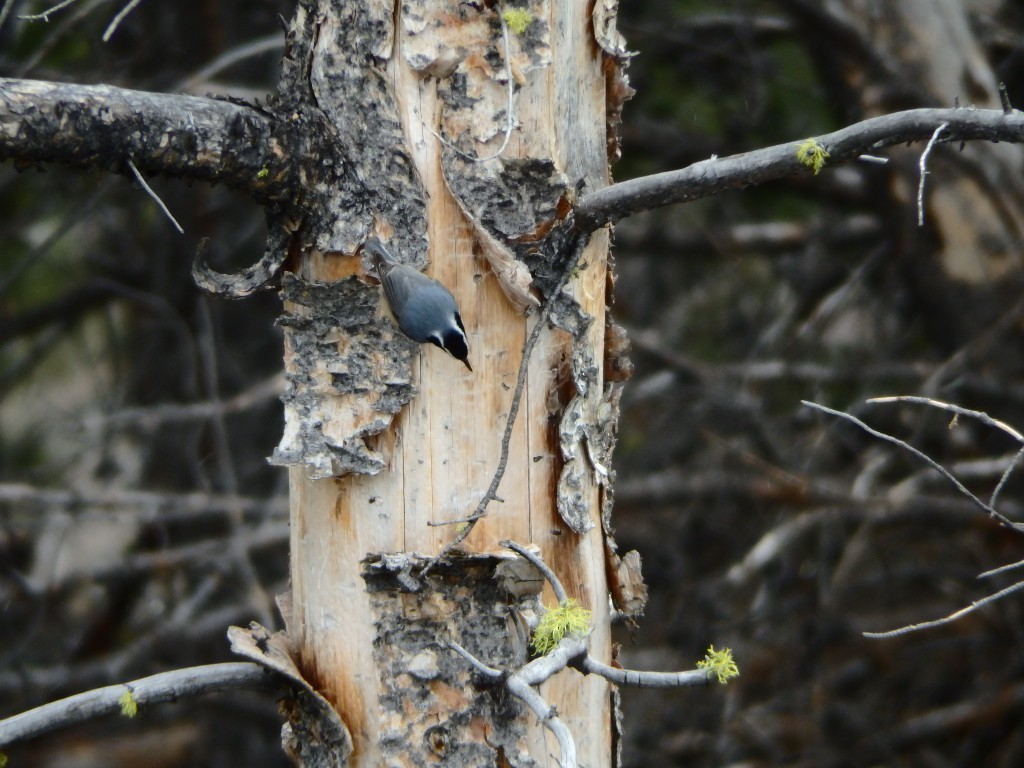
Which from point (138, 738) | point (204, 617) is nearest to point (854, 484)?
point (204, 617)

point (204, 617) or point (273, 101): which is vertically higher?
point (273, 101)

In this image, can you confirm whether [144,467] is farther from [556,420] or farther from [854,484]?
[556,420]

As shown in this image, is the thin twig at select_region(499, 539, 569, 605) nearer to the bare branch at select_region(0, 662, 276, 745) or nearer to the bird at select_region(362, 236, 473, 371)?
the bird at select_region(362, 236, 473, 371)

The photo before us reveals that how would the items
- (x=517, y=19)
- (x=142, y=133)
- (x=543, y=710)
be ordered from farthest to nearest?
(x=517, y=19) < (x=142, y=133) < (x=543, y=710)

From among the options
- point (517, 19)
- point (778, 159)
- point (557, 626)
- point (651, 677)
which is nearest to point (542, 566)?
point (557, 626)

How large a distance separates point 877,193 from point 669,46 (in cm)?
130

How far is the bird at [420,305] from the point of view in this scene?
1616mm

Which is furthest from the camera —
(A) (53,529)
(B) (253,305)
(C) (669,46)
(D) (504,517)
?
(B) (253,305)

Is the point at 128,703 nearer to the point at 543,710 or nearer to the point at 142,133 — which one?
the point at 543,710

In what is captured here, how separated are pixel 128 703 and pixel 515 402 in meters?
0.76

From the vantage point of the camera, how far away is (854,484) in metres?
4.39

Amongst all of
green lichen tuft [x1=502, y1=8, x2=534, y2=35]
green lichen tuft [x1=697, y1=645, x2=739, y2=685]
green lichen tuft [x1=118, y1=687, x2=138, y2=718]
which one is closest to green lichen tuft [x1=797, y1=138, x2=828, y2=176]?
green lichen tuft [x1=502, y1=8, x2=534, y2=35]

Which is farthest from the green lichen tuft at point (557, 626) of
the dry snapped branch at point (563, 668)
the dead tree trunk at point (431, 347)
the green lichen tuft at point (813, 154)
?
the green lichen tuft at point (813, 154)

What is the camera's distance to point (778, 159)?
5.12 feet
